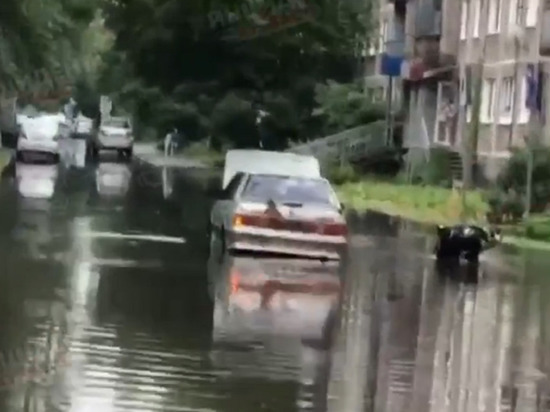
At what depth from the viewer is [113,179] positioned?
51.0 metres

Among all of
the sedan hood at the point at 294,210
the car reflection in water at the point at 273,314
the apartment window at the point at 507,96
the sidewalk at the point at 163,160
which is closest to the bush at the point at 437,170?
the apartment window at the point at 507,96

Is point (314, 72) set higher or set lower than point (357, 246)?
higher

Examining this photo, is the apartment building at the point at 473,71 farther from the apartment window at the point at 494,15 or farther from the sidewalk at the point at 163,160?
the sidewalk at the point at 163,160

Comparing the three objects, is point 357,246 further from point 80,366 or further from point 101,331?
point 80,366

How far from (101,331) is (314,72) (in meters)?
47.3

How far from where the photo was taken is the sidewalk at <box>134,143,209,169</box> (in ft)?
218

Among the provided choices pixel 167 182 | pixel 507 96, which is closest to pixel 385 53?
pixel 167 182

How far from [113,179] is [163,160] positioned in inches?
791

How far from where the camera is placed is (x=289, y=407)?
487 inches

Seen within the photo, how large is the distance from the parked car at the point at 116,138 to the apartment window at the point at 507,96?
24.4m

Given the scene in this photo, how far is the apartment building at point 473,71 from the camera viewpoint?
1790 inches

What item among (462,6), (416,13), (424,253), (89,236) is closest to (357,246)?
(424,253)

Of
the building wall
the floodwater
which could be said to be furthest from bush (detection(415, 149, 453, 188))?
the floodwater

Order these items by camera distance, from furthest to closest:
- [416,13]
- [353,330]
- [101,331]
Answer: [416,13] → [353,330] → [101,331]
